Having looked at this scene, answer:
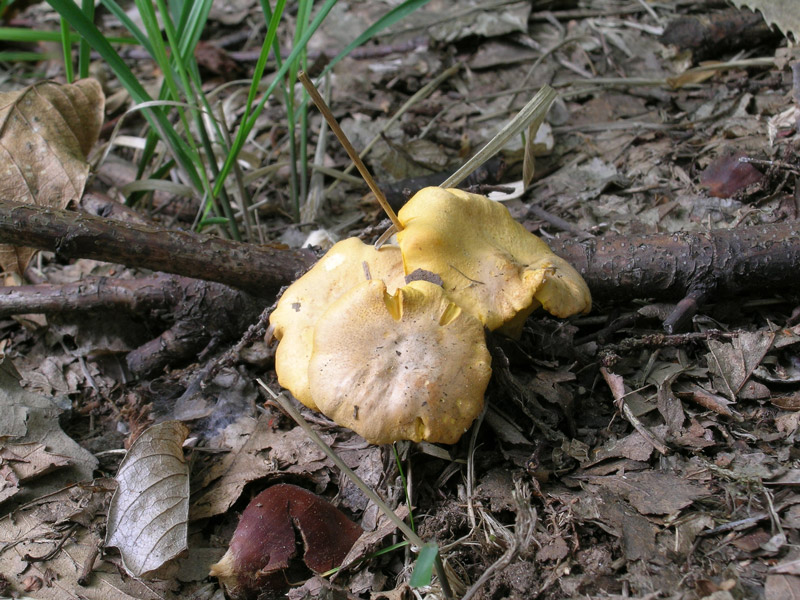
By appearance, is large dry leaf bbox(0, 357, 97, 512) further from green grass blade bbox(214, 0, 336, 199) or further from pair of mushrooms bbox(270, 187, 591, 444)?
green grass blade bbox(214, 0, 336, 199)

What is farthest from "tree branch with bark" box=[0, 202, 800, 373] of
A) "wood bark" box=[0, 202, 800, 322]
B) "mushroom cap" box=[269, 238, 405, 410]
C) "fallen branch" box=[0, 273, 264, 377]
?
"mushroom cap" box=[269, 238, 405, 410]

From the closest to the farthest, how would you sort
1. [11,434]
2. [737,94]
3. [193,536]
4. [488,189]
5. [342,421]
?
[342,421]
[193,536]
[11,434]
[488,189]
[737,94]

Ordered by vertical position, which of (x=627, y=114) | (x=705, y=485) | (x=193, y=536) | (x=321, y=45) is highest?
(x=321, y=45)

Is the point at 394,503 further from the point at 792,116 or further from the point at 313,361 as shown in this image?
the point at 792,116

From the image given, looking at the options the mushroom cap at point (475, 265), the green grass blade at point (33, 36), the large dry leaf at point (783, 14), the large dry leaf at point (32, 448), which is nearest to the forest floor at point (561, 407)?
the large dry leaf at point (32, 448)

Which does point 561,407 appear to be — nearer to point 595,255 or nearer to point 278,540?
point 595,255

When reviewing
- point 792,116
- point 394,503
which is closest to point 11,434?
point 394,503
